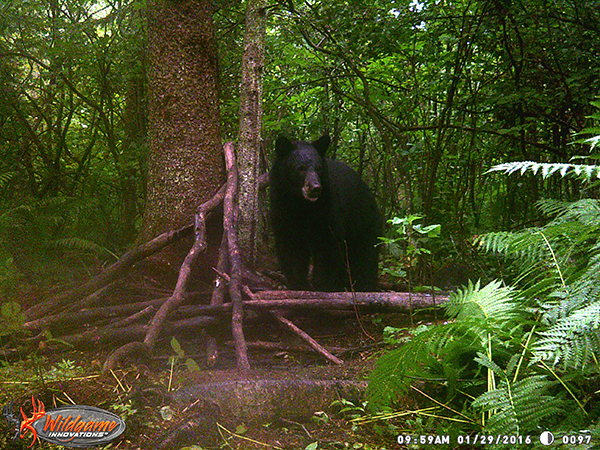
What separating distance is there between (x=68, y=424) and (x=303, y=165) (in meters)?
3.35

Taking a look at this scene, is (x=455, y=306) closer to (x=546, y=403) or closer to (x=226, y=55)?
(x=546, y=403)

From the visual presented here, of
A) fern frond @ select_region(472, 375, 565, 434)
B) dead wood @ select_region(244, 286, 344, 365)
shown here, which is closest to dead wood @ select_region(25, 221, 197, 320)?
dead wood @ select_region(244, 286, 344, 365)

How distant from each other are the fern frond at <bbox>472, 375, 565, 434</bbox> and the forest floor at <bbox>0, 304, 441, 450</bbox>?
53 cm

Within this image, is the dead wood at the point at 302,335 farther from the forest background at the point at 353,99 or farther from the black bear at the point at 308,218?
the forest background at the point at 353,99

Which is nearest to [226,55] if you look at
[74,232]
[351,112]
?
[351,112]

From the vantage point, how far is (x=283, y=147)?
5184 millimetres

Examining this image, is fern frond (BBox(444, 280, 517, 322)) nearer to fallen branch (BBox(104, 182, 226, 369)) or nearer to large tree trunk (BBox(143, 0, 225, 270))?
fallen branch (BBox(104, 182, 226, 369))

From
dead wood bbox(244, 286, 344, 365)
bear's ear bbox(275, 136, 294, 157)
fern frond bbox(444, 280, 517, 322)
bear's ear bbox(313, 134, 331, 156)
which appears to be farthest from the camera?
bear's ear bbox(313, 134, 331, 156)

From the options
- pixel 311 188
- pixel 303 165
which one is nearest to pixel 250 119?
pixel 303 165

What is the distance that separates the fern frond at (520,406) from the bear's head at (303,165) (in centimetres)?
312

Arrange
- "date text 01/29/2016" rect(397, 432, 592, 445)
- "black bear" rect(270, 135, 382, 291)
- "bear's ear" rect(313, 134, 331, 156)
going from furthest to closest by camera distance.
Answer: "bear's ear" rect(313, 134, 331, 156)
"black bear" rect(270, 135, 382, 291)
"date text 01/29/2016" rect(397, 432, 592, 445)

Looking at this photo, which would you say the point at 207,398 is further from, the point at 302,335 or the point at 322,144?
the point at 322,144

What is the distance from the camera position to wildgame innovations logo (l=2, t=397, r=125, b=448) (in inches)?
88.0

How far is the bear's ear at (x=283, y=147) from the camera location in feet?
16.9
